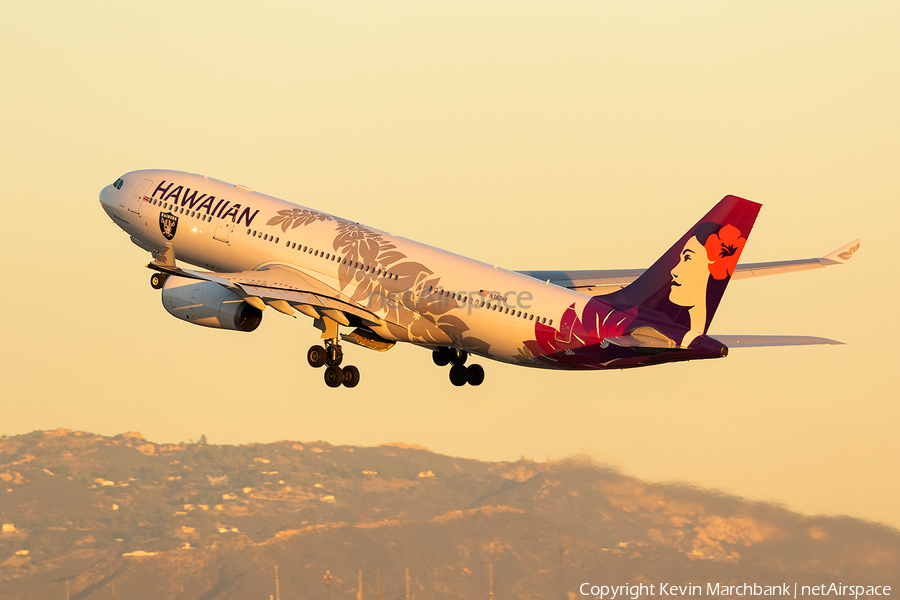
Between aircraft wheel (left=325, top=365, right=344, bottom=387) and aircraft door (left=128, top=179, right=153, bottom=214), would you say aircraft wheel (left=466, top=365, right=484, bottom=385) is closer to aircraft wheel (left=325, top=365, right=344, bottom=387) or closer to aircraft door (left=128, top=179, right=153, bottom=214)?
aircraft wheel (left=325, top=365, right=344, bottom=387)

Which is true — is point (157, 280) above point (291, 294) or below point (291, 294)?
above

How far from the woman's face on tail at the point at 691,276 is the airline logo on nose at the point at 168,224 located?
73.9ft

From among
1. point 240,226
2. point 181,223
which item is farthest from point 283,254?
point 181,223

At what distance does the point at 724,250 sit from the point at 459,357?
1515 centimetres

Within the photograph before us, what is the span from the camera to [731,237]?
3838 centimetres

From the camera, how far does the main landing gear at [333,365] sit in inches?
1842

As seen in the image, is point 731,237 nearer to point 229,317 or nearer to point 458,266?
point 458,266

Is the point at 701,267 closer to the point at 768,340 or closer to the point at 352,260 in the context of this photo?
the point at 768,340

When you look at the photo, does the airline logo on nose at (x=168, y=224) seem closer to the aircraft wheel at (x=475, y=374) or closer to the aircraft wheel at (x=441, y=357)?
the aircraft wheel at (x=441, y=357)

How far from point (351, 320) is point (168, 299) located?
8.83 m

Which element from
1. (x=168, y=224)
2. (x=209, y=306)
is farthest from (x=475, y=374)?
(x=168, y=224)

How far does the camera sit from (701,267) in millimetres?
38938

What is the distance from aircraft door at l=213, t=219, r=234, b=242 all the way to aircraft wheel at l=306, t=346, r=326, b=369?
6.19 m

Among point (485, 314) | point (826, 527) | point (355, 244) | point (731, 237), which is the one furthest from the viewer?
point (826, 527)
